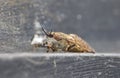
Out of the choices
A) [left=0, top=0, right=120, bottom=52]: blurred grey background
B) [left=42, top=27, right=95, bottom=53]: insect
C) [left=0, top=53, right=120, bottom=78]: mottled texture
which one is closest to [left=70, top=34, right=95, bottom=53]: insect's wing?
[left=42, top=27, right=95, bottom=53]: insect

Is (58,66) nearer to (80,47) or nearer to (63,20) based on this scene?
(80,47)

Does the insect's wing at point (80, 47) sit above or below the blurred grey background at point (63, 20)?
below

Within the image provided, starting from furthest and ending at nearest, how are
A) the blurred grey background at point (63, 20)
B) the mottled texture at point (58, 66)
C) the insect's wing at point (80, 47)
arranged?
the insect's wing at point (80, 47)
the blurred grey background at point (63, 20)
the mottled texture at point (58, 66)

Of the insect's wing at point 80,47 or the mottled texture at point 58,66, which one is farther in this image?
the insect's wing at point 80,47

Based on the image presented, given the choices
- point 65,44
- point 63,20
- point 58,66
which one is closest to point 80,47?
point 65,44

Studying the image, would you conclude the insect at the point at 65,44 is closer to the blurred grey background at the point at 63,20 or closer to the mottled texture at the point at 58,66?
the blurred grey background at the point at 63,20

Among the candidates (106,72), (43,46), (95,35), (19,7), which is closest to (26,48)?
(43,46)

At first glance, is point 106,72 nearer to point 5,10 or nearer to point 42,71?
point 42,71

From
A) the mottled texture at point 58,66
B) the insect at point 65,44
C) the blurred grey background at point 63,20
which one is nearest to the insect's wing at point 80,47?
the insect at point 65,44
